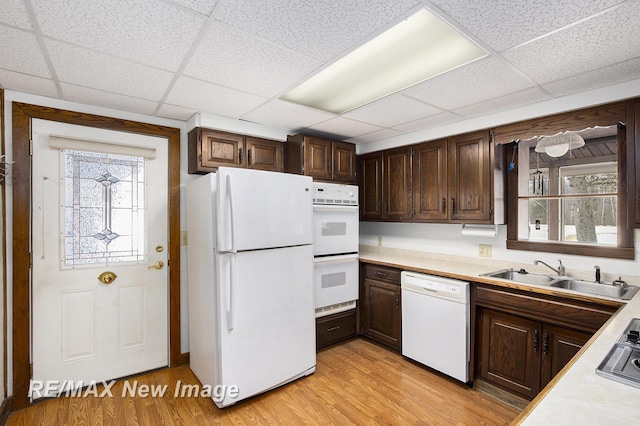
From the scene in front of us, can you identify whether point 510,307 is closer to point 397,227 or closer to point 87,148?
point 397,227

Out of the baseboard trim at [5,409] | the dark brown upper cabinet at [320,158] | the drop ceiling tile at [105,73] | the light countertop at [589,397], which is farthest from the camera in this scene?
the dark brown upper cabinet at [320,158]

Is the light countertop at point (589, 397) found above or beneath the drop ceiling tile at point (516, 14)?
beneath

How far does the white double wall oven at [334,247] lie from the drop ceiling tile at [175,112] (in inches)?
49.8

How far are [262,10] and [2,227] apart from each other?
232 centimetres

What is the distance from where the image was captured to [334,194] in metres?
3.12

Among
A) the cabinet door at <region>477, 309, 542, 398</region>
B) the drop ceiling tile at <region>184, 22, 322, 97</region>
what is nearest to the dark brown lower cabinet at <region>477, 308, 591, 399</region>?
the cabinet door at <region>477, 309, 542, 398</region>

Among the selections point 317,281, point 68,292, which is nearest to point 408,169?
point 317,281

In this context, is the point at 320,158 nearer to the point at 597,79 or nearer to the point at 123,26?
the point at 123,26

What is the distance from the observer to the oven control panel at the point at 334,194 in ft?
9.80

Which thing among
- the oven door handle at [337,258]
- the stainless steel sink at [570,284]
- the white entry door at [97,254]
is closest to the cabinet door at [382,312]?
the oven door handle at [337,258]

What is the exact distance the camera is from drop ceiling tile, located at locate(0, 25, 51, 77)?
4.83ft

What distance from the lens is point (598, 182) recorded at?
2.37m

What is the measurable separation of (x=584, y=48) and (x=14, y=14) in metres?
2.69

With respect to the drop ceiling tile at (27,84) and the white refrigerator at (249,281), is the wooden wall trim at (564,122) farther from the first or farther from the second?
the drop ceiling tile at (27,84)
